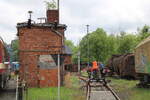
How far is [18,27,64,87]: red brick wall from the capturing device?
23344mm

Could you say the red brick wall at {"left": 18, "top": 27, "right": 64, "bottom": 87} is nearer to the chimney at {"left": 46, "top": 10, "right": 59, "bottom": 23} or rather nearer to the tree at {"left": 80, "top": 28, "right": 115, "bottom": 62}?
the chimney at {"left": 46, "top": 10, "right": 59, "bottom": 23}

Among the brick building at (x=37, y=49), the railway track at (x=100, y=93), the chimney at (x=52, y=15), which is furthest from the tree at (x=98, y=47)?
the brick building at (x=37, y=49)

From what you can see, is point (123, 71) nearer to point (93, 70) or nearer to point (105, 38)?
point (93, 70)

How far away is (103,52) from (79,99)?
7274cm

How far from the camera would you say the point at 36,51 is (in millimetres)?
23562

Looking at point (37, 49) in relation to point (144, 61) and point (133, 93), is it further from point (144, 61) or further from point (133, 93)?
point (133, 93)

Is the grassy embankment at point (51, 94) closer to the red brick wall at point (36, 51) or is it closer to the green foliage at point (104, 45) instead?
the red brick wall at point (36, 51)

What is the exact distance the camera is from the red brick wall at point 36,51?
76.6 feet

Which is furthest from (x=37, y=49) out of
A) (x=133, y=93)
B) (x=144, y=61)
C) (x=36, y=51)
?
(x=133, y=93)

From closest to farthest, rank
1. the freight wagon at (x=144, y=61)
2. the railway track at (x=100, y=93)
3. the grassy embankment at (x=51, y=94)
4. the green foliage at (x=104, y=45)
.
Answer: the grassy embankment at (x=51, y=94) → the railway track at (x=100, y=93) → the freight wagon at (x=144, y=61) → the green foliage at (x=104, y=45)

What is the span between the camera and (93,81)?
27.4 metres

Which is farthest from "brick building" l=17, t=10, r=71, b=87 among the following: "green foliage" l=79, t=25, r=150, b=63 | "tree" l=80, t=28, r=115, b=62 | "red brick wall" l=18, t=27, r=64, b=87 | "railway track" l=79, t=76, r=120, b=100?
"tree" l=80, t=28, r=115, b=62

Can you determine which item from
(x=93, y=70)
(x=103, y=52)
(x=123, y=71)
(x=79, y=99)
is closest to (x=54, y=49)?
(x=93, y=70)

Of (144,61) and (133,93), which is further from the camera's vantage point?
(144,61)
